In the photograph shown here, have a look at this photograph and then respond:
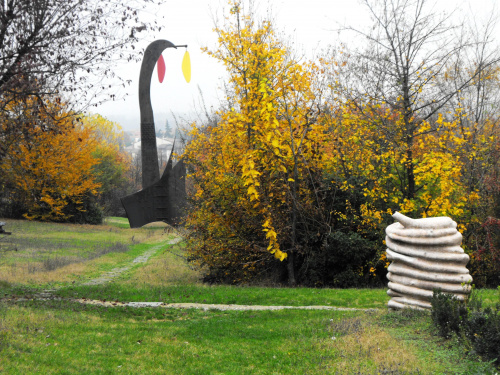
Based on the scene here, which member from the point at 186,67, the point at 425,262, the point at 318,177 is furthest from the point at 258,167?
the point at 186,67

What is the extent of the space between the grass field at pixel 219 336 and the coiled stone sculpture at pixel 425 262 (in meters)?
0.41

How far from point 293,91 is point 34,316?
341 inches

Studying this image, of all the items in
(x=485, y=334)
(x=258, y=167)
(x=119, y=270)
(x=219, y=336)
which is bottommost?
(x=119, y=270)

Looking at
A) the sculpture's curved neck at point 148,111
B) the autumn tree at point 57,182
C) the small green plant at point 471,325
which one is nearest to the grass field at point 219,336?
the small green plant at point 471,325

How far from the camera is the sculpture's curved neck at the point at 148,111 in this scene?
2922 cm

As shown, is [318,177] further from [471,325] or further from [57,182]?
[57,182]

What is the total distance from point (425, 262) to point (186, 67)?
18.8 m

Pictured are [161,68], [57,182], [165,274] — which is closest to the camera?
[165,274]

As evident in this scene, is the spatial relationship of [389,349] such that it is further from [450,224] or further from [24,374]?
[24,374]

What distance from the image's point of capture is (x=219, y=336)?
311 inches

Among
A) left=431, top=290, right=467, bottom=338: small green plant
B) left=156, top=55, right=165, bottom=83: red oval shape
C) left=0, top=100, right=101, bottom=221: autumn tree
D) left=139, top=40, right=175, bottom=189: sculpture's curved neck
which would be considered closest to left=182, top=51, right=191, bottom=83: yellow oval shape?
left=156, top=55, right=165, bottom=83: red oval shape

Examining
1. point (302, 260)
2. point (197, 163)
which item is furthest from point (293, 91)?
point (302, 260)

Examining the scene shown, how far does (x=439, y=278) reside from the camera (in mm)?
8023

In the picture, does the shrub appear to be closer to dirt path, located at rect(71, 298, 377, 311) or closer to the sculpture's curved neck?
dirt path, located at rect(71, 298, 377, 311)
